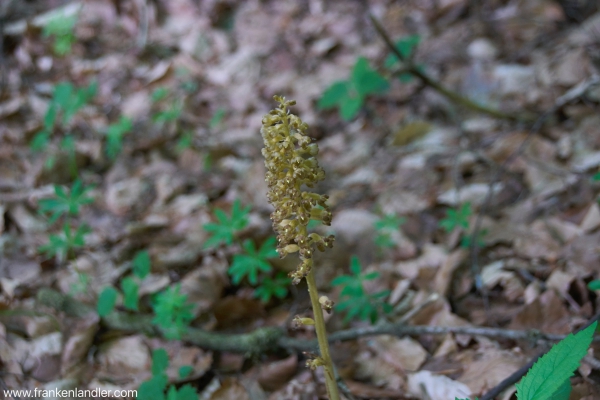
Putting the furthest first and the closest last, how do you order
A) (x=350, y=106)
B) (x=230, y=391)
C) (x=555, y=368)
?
(x=350, y=106), (x=230, y=391), (x=555, y=368)

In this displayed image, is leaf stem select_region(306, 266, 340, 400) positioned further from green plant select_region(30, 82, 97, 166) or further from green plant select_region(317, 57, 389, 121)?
green plant select_region(30, 82, 97, 166)

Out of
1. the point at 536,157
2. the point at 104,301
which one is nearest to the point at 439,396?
the point at 104,301

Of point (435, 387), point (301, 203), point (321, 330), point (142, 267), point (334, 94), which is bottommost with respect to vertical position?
point (435, 387)

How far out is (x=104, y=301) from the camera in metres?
2.40

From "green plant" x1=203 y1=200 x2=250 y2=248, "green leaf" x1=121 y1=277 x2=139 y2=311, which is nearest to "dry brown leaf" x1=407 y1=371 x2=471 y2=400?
"green plant" x1=203 y1=200 x2=250 y2=248

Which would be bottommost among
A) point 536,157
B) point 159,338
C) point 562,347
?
point 562,347

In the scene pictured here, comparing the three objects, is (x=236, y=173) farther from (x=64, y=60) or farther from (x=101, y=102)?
(x=64, y=60)

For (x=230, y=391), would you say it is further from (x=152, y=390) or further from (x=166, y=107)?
(x=166, y=107)

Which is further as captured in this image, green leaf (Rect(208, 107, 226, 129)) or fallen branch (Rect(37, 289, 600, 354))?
green leaf (Rect(208, 107, 226, 129))

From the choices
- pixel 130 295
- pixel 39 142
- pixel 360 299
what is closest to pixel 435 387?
pixel 360 299

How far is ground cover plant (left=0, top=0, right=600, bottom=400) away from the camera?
6.78 feet

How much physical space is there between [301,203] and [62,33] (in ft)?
18.1

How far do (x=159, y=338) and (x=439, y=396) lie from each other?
1325mm

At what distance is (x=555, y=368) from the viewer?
4.20 ft
